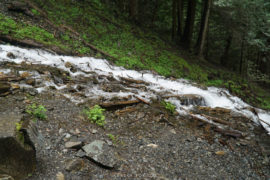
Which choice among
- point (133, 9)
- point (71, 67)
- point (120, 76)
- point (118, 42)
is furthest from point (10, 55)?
point (133, 9)

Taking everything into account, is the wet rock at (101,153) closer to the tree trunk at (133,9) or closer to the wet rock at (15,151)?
the wet rock at (15,151)

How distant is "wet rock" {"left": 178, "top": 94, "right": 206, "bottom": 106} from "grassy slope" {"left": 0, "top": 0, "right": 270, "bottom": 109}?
3.47 metres

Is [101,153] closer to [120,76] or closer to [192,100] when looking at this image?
[192,100]

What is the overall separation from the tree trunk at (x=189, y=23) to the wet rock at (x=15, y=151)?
55.2 feet

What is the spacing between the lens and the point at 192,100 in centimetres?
792

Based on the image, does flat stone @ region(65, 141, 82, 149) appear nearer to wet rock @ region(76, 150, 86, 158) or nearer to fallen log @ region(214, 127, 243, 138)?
wet rock @ region(76, 150, 86, 158)

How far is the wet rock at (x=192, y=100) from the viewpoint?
7.65 meters

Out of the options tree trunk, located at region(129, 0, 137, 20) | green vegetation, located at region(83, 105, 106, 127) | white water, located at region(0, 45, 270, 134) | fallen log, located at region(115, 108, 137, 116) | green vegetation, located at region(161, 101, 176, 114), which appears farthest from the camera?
tree trunk, located at region(129, 0, 137, 20)

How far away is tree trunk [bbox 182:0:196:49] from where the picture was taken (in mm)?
16753

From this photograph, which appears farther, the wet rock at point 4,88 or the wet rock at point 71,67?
the wet rock at point 71,67

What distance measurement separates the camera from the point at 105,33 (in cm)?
1274

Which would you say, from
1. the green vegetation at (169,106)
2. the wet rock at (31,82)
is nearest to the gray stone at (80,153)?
the wet rock at (31,82)

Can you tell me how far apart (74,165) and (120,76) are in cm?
588

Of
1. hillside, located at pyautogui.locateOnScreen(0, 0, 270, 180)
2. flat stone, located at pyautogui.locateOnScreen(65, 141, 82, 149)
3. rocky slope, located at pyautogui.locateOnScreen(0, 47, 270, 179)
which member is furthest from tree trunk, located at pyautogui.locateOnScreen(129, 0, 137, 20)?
flat stone, located at pyautogui.locateOnScreen(65, 141, 82, 149)
